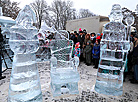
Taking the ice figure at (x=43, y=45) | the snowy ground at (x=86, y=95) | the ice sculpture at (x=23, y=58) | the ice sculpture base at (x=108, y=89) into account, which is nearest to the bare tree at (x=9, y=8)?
the ice figure at (x=43, y=45)

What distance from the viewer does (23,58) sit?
88.0 inches

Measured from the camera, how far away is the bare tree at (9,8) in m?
14.4

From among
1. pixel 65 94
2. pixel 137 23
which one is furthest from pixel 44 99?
pixel 137 23

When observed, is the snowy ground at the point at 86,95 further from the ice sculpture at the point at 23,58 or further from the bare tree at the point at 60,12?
the bare tree at the point at 60,12

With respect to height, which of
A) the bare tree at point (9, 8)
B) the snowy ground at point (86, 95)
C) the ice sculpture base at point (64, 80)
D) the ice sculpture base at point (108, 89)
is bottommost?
the snowy ground at point (86, 95)

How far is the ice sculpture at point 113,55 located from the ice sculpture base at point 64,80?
705 millimetres

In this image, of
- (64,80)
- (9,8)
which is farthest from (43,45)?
(9,8)

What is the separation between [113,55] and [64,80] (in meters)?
1.41

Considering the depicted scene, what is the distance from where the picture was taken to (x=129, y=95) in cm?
296

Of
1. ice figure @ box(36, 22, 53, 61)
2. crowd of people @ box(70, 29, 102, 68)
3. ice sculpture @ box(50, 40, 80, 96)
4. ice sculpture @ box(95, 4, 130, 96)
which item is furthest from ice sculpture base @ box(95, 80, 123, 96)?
ice figure @ box(36, 22, 53, 61)

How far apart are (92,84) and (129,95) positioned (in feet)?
3.36

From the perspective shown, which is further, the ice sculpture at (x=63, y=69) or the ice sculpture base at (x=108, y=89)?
the ice sculpture base at (x=108, y=89)

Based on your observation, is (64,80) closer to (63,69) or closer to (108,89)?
(63,69)

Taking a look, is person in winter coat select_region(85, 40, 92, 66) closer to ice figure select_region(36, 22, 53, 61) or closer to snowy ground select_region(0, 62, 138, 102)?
ice figure select_region(36, 22, 53, 61)
